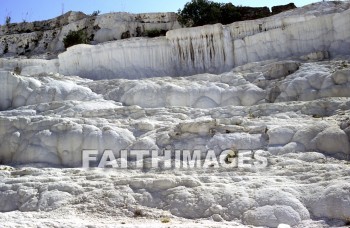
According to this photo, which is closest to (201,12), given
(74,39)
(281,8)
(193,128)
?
(281,8)

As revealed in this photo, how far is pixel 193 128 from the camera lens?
34.3 feet

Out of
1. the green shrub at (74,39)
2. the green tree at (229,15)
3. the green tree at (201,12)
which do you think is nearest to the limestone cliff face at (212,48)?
the green tree at (201,12)

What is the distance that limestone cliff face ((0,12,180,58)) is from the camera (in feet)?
92.3

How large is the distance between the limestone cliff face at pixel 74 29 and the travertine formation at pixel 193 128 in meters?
8.09

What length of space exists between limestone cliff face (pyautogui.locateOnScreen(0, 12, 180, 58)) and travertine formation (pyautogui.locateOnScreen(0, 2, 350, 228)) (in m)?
8.09

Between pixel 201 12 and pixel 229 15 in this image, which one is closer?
pixel 201 12

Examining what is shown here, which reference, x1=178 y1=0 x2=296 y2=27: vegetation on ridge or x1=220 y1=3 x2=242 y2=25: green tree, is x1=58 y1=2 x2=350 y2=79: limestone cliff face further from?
x1=220 y1=3 x2=242 y2=25: green tree

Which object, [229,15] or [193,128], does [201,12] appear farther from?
[193,128]

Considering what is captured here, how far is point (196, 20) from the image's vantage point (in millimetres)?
25000

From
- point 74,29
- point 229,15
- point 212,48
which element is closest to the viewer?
point 212,48

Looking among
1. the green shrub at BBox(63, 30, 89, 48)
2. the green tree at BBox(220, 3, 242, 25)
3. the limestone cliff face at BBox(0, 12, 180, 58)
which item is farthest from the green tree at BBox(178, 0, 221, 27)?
the green shrub at BBox(63, 30, 89, 48)

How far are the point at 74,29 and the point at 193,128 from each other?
21516 mm

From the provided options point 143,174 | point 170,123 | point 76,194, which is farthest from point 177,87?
point 76,194

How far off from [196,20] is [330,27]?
9421 mm
